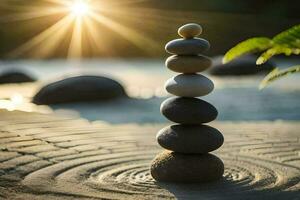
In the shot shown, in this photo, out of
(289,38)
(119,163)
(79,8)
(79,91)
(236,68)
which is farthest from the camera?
(79,8)

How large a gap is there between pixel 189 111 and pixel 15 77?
15348 mm

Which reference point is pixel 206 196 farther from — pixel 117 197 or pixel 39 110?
pixel 39 110

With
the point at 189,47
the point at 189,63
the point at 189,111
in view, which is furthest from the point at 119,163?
the point at 189,47

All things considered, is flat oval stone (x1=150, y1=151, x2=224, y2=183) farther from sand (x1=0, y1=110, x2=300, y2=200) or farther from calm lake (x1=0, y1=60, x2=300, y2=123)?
calm lake (x1=0, y1=60, x2=300, y2=123)

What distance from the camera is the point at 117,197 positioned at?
5.38m

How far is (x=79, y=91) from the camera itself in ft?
48.3

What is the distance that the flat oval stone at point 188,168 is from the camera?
6023 mm

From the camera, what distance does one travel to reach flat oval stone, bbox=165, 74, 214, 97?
609 cm

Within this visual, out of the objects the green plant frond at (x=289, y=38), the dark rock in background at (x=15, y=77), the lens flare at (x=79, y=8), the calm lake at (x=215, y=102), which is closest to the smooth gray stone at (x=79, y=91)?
the calm lake at (x=215, y=102)

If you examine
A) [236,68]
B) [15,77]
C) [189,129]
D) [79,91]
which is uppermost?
[236,68]

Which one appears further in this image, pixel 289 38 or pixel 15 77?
pixel 15 77

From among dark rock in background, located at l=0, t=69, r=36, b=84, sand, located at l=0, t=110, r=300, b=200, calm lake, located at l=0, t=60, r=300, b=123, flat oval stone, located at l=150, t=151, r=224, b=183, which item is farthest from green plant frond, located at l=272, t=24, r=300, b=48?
dark rock in background, located at l=0, t=69, r=36, b=84

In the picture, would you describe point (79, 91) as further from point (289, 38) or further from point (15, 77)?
point (289, 38)

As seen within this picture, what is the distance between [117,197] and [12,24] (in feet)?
123
